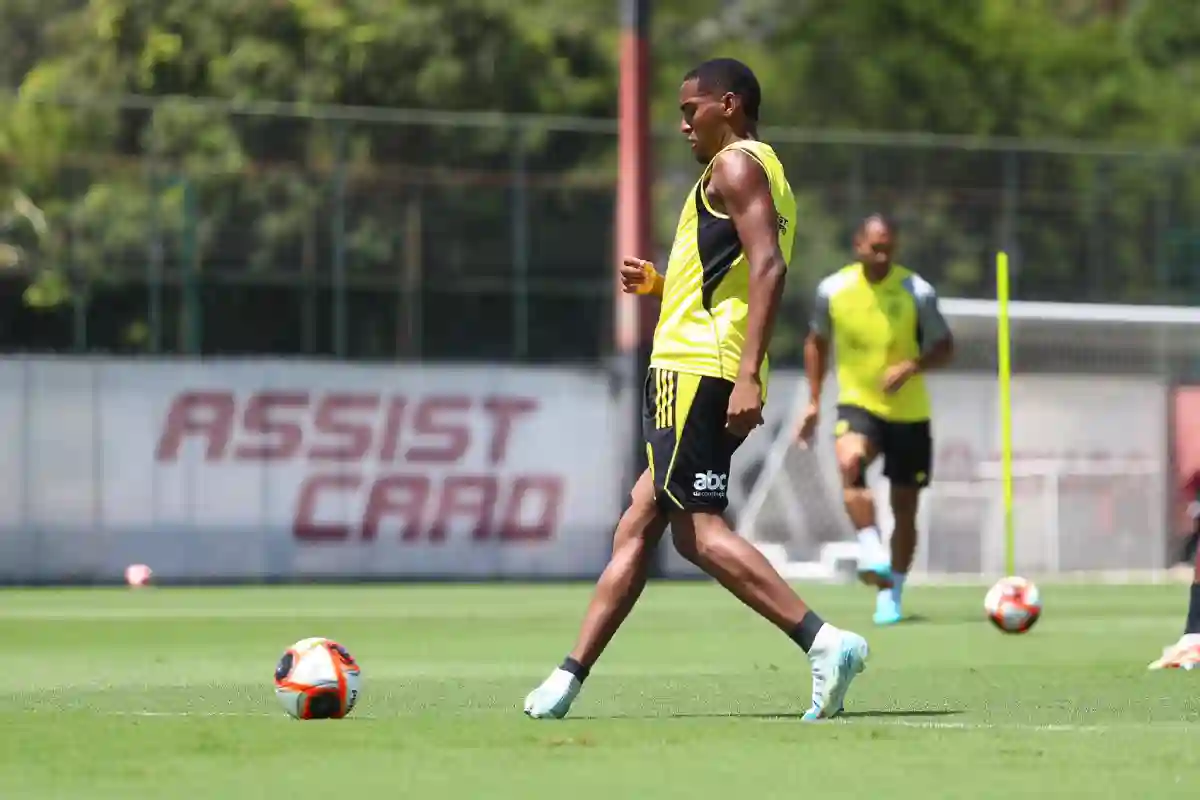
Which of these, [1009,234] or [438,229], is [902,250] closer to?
[1009,234]

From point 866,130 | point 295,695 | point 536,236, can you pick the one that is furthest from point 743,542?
point 866,130

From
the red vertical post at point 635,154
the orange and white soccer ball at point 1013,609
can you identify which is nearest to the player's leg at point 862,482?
the orange and white soccer ball at point 1013,609

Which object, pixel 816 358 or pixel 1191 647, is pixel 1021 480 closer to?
pixel 816 358

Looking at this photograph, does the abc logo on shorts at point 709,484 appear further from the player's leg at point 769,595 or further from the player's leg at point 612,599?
the player's leg at point 612,599

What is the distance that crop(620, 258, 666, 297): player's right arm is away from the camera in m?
8.46

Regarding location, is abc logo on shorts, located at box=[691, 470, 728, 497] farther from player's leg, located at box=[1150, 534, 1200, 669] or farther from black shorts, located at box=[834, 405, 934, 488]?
black shorts, located at box=[834, 405, 934, 488]

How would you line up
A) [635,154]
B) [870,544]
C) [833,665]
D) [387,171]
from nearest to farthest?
[833,665] → [870,544] → [635,154] → [387,171]

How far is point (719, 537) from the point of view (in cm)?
796

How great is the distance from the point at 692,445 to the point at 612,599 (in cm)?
54

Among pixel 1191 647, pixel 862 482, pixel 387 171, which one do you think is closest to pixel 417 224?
pixel 387 171

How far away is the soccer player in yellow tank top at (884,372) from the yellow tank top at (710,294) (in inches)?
259

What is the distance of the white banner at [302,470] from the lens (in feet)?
73.0

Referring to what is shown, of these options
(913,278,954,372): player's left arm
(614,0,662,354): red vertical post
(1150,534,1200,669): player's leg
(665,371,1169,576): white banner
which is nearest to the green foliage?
(614,0,662,354): red vertical post

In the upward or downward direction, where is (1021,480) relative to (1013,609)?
downward
